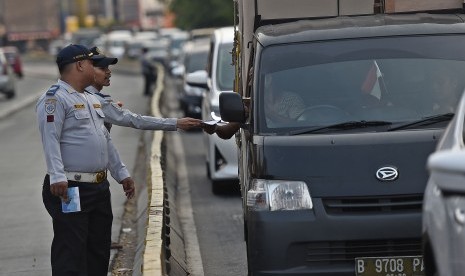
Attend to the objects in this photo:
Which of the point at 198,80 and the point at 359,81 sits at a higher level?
the point at 359,81

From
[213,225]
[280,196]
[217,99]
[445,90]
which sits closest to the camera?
[280,196]

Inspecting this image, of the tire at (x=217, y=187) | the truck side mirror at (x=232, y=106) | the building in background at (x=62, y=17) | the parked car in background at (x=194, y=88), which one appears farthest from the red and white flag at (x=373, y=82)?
the building in background at (x=62, y=17)

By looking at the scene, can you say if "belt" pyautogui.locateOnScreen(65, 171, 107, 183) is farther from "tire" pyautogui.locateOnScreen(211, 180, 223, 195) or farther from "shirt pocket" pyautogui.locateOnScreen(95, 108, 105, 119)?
"tire" pyautogui.locateOnScreen(211, 180, 223, 195)

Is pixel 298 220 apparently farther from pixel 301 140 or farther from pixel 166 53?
pixel 166 53

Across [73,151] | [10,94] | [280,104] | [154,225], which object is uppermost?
[280,104]

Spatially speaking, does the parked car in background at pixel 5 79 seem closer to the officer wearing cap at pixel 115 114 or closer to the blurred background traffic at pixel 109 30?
the blurred background traffic at pixel 109 30

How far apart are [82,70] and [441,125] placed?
229 cm

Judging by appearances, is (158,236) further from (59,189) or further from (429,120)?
(429,120)

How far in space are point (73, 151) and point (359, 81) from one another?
1.97 meters

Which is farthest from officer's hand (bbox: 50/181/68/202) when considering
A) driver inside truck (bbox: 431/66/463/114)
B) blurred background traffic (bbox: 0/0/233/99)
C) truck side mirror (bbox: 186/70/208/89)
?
truck side mirror (bbox: 186/70/208/89)

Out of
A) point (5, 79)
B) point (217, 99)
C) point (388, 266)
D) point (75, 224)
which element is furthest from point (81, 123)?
point (5, 79)

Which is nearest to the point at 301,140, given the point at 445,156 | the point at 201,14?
the point at 445,156

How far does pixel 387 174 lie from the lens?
801 cm

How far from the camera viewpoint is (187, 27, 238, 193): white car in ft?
51.2
